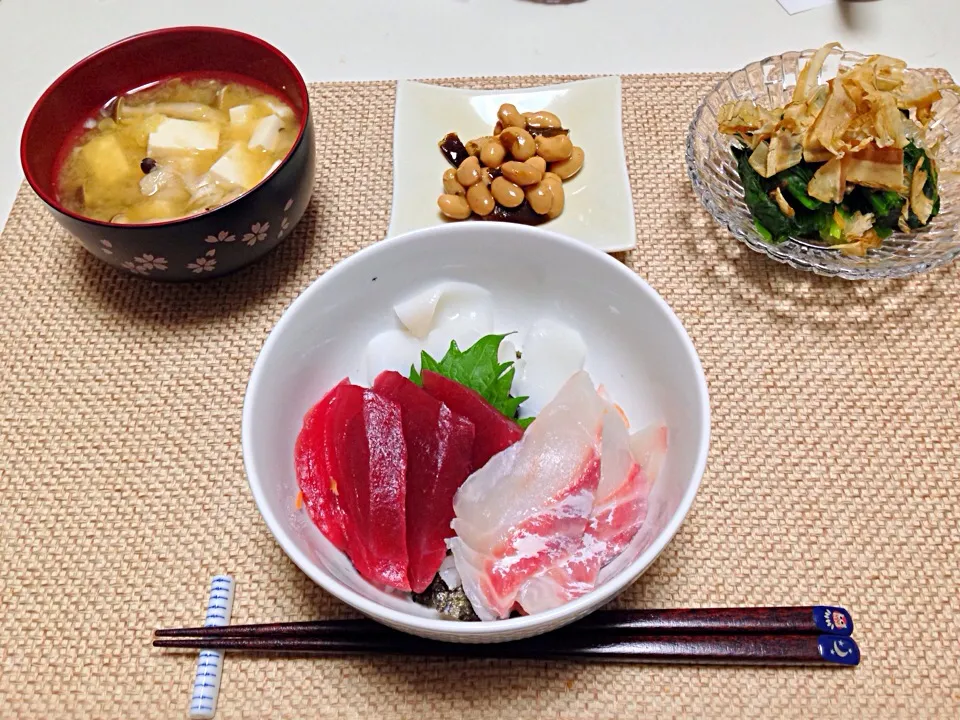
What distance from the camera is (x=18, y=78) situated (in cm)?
192

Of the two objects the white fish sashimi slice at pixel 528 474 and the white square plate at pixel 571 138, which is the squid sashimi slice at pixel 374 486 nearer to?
the white fish sashimi slice at pixel 528 474

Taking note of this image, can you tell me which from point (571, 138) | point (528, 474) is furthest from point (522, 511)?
point (571, 138)

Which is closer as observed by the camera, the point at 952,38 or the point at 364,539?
the point at 364,539

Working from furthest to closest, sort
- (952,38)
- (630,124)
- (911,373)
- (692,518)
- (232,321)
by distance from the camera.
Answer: (952,38) → (630,124) → (232,321) → (911,373) → (692,518)

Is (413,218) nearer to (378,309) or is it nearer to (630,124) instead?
(378,309)

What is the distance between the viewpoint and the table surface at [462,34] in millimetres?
1854

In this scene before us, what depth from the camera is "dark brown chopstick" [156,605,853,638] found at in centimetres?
100

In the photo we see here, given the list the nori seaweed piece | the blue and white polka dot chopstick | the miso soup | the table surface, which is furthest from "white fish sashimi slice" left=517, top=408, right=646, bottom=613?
the table surface

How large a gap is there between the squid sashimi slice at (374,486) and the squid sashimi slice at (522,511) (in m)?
0.08

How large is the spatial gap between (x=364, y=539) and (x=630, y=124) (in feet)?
3.98

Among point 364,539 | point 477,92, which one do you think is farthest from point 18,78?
point 364,539

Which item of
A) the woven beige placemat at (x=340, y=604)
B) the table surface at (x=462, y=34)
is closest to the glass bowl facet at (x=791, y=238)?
the woven beige placemat at (x=340, y=604)

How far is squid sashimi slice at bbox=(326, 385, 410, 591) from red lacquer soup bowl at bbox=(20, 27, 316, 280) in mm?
477

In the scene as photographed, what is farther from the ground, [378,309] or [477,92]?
[477,92]
